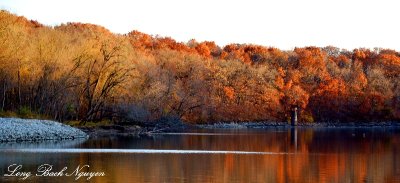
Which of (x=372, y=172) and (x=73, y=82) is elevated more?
(x=73, y=82)

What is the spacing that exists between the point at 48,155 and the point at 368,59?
303 feet

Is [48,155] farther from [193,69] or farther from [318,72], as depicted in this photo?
[318,72]

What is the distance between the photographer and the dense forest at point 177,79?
53500mm

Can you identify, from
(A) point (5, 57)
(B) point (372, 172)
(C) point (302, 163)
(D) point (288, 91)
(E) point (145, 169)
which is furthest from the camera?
(D) point (288, 91)

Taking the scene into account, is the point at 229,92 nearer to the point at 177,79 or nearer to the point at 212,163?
the point at 177,79

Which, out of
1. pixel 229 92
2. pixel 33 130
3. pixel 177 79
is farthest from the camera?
pixel 229 92

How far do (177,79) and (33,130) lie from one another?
1364 inches

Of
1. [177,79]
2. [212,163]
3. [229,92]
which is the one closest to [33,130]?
[212,163]

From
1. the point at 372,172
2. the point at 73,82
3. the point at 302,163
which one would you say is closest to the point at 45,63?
the point at 73,82

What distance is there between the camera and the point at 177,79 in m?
79.8

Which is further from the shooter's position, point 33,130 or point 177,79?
point 177,79

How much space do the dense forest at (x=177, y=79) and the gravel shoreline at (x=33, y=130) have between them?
4343mm

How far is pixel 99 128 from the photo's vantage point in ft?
187

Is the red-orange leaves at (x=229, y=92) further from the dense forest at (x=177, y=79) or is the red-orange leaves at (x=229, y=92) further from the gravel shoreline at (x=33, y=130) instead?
the gravel shoreline at (x=33, y=130)
